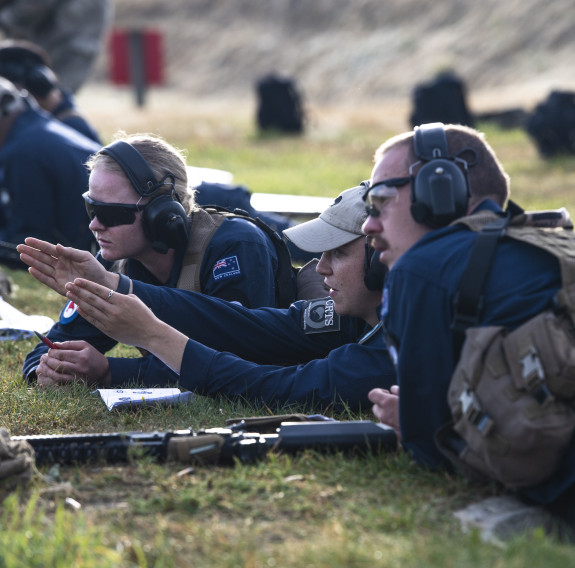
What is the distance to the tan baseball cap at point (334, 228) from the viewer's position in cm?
451

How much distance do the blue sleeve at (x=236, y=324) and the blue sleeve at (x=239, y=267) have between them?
0.26 metres

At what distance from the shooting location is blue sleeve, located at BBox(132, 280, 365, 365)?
4887 millimetres

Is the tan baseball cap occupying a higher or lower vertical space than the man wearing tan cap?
higher

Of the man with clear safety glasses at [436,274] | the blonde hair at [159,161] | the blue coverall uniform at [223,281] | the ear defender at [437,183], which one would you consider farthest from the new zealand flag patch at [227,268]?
the ear defender at [437,183]

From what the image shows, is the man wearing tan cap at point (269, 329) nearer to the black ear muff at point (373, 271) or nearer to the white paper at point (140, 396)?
the black ear muff at point (373, 271)

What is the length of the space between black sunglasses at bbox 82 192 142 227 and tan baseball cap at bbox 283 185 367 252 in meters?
0.91

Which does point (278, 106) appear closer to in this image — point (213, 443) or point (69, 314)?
point (69, 314)

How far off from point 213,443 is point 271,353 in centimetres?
127

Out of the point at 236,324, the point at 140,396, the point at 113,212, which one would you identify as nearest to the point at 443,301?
the point at 236,324

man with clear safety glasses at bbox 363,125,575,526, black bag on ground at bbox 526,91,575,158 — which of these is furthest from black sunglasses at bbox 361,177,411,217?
black bag on ground at bbox 526,91,575,158

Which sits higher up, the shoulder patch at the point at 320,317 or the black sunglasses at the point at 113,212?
the black sunglasses at the point at 113,212

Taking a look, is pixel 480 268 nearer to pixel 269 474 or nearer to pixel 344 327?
pixel 269 474

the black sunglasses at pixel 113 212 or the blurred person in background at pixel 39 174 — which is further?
the blurred person in background at pixel 39 174

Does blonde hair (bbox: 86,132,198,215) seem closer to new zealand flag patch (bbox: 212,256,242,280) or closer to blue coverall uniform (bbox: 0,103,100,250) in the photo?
new zealand flag patch (bbox: 212,256,242,280)
